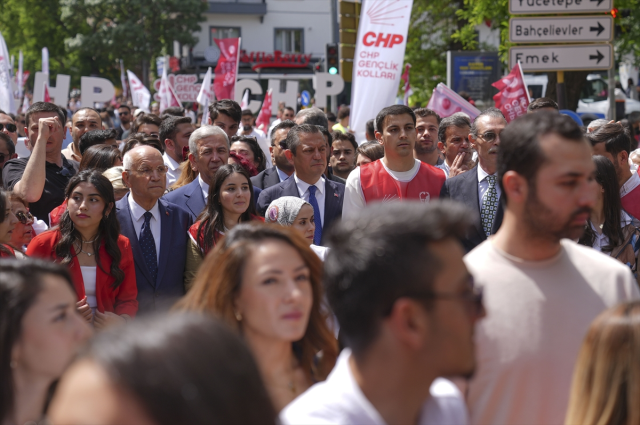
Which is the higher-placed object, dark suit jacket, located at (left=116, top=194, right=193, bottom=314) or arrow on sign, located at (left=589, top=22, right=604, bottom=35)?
arrow on sign, located at (left=589, top=22, right=604, bottom=35)

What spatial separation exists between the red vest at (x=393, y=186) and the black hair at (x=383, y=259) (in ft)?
12.8

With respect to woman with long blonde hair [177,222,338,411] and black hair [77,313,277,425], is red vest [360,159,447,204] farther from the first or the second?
black hair [77,313,277,425]

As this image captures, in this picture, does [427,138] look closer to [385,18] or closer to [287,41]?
[385,18]

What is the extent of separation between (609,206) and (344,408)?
361 centimetres

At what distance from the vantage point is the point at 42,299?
2.19 meters

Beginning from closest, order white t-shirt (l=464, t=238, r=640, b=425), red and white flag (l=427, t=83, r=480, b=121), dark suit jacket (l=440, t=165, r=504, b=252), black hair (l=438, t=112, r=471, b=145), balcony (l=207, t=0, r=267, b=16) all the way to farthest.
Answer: white t-shirt (l=464, t=238, r=640, b=425) < dark suit jacket (l=440, t=165, r=504, b=252) < black hair (l=438, t=112, r=471, b=145) < red and white flag (l=427, t=83, r=480, b=121) < balcony (l=207, t=0, r=267, b=16)

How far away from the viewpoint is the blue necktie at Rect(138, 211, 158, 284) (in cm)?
526

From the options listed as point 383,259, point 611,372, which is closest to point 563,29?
point 611,372

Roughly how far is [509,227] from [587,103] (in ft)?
84.4

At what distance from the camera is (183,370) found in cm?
120

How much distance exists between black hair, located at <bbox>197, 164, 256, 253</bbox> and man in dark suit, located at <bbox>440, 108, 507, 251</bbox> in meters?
1.48

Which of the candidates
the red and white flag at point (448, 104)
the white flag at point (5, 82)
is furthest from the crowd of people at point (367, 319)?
the white flag at point (5, 82)

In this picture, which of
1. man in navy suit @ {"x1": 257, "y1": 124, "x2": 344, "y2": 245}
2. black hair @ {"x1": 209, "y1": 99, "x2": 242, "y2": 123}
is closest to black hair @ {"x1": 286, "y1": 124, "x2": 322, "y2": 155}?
man in navy suit @ {"x1": 257, "y1": 124, "x2": 344, "y2": 245}

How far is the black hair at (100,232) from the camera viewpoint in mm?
4812
